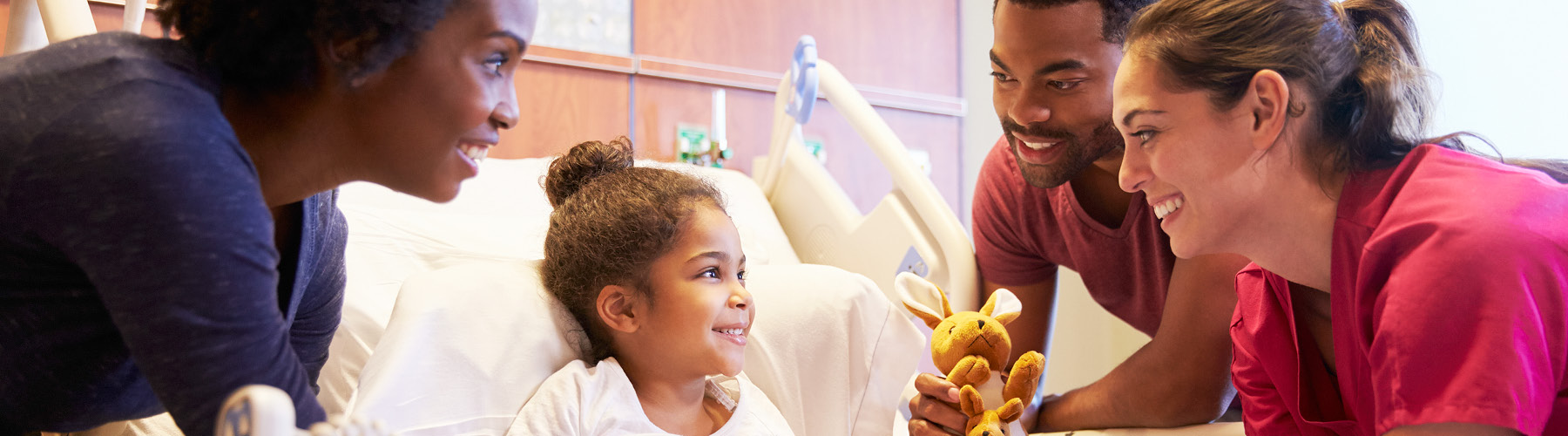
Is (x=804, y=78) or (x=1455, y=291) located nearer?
(x=1455, y=291)

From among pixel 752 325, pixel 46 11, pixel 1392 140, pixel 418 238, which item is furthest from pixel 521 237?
pixel 1392 140

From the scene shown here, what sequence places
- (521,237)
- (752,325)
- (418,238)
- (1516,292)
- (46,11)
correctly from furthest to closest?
(521,237) < (418,238) < (752,325) < (46,11) < (1516,292)

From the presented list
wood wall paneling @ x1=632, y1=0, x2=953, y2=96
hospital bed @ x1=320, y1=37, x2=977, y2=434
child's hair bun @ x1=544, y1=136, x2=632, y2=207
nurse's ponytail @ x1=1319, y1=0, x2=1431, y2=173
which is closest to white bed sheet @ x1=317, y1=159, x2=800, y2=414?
hospital bed @ x1=320, y1=37, x2=977, y2=434

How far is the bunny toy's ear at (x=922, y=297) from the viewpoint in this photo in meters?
1.51

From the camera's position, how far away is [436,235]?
6.40 feet

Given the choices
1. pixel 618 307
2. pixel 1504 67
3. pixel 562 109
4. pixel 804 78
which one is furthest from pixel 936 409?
pixel 1504 67

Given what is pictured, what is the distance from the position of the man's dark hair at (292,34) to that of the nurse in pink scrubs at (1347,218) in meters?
0.87

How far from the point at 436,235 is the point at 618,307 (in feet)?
2.15

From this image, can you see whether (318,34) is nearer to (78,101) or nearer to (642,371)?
(78,101)

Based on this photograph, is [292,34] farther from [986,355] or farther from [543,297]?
[986,355]

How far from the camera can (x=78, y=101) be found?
0.81 meters

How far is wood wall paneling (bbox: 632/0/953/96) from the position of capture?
9.85 feet

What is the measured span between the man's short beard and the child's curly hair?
58 centimetres

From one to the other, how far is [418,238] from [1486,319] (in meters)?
1.63
